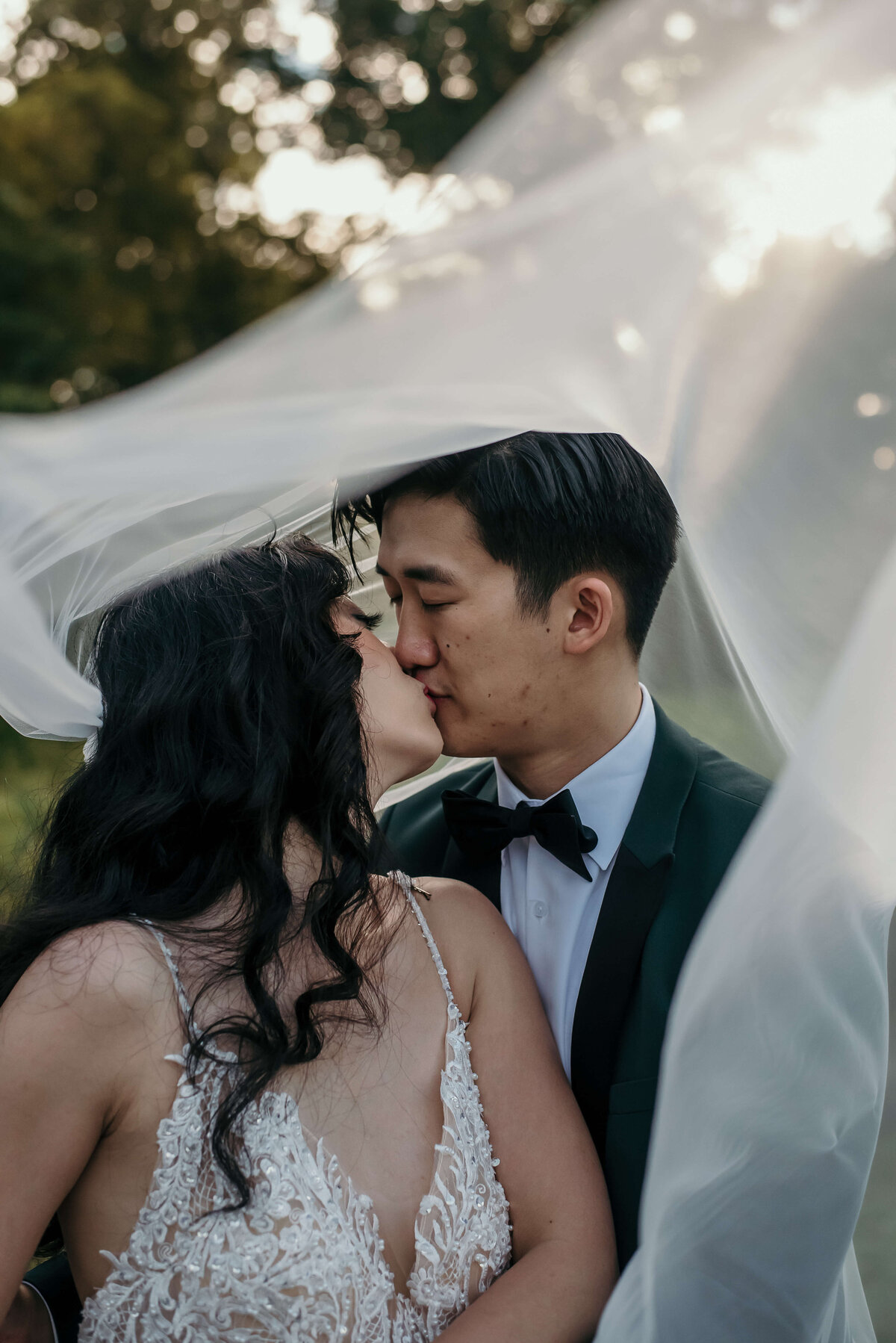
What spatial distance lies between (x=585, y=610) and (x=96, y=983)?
4.27 feet

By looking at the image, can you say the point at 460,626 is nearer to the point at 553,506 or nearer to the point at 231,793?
the point at 553,506

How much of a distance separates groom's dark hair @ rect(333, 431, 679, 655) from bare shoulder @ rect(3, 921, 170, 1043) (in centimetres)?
99

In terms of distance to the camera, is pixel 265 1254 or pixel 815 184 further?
pixel 265 1254

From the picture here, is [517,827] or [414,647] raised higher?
[414,647]

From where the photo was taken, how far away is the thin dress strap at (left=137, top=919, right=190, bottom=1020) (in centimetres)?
185

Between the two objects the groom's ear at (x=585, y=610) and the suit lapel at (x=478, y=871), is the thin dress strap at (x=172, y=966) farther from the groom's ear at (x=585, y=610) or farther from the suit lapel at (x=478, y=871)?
the groom's ear at (x=585, y=610)

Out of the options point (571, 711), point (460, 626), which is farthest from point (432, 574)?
point (571, 711)

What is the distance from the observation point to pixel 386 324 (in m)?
1.66

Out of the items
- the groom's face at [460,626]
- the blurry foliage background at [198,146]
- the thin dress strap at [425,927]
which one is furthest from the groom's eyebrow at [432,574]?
the blurry foliage background at [198,146]

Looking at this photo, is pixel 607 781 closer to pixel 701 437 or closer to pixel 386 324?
pixel 701 437

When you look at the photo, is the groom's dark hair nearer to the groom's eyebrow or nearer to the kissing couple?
the kissing couple

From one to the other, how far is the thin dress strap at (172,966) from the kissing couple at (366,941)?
10 millimetres

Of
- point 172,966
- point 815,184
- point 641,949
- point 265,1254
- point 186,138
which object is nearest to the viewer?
point 815,184

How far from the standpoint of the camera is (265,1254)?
1.77 meters
